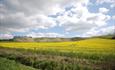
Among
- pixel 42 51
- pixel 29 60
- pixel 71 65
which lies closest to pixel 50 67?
pixel 71 65

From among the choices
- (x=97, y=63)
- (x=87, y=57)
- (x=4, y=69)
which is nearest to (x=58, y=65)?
(x=97, y=63)

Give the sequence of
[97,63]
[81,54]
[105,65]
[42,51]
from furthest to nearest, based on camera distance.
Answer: [42,51] → [81,54] → [97,63] → [105,65]

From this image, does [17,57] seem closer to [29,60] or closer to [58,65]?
[29,60]

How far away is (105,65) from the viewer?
23.2 m

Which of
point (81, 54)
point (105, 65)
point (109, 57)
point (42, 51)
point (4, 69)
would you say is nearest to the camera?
point (4, 69)

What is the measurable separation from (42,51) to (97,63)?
47.8ft

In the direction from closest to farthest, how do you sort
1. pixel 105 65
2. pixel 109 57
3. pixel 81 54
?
pixel 105 65 → pixel 109 57 → pixel 81 54

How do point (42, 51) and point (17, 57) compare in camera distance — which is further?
point (42, 51)

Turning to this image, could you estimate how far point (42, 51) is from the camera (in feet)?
122

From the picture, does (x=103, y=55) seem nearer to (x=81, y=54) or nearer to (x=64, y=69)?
(x=81, y=54)

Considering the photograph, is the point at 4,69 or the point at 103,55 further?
the point at 103,55

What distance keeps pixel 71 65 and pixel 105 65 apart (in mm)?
3794

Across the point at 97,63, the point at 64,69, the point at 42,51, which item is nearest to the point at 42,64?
the point at 64,69

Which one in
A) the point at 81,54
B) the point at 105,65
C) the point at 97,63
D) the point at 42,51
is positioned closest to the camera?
the point at 105,65
